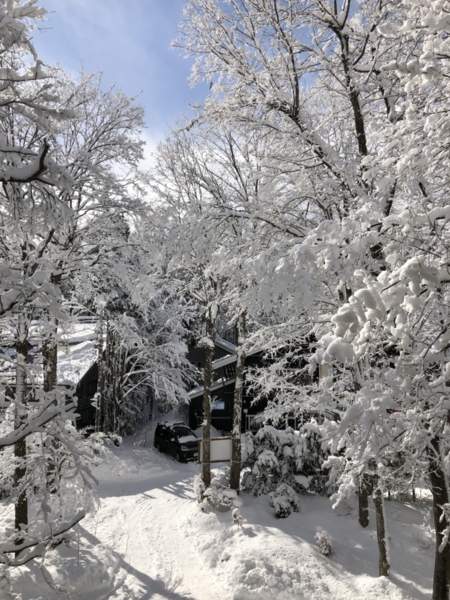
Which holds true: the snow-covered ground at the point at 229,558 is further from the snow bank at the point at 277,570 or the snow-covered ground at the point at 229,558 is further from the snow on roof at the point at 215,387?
the snow on roof at the point at 215,387

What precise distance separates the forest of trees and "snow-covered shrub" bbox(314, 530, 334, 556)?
4.07 feet

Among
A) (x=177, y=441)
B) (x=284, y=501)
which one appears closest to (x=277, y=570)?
(x=284, y=501)

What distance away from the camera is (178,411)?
2856cm

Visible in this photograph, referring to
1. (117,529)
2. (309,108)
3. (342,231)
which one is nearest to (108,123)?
(309,108)

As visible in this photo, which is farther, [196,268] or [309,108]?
[196,268]

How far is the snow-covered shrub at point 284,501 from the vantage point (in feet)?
35.0

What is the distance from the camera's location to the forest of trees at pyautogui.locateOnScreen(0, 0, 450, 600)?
3527 mm

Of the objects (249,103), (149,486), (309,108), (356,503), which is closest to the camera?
(249,103)

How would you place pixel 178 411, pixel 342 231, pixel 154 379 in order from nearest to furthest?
pixel 342 231
pixel 154 379
pixel 178 411

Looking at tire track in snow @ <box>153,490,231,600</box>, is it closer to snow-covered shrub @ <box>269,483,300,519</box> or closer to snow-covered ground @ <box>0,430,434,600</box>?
snow-covered ground @ <box>0,430,434,600</box>

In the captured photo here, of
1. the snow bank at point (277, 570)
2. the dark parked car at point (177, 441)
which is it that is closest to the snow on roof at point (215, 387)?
the dark parked car at point (177, 441)

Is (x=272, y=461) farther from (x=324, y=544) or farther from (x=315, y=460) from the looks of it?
(x=324, y=544)

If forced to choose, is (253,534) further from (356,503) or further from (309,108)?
(309,108)

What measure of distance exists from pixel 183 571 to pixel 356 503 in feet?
17.0
